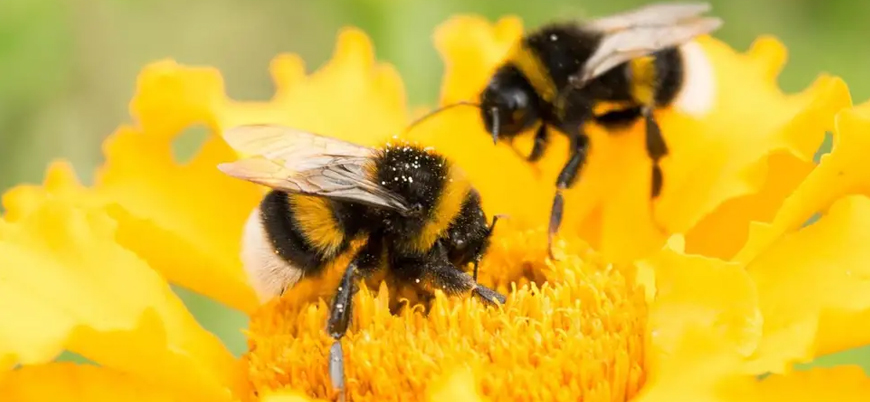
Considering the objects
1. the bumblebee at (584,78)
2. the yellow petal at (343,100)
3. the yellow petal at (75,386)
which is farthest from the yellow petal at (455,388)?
the yellow petal at (343,100)

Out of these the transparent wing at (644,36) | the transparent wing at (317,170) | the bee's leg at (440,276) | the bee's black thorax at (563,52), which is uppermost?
the transparent wing at (644,36)

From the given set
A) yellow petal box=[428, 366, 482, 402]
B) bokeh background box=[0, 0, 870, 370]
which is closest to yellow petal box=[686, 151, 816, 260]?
bokeh background box=[0, 0, 870, 370]

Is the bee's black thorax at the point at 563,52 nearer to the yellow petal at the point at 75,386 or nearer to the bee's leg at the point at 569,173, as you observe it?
the bee's leg at the point at 569,173

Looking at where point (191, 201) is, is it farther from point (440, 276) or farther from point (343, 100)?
point (440, 276)

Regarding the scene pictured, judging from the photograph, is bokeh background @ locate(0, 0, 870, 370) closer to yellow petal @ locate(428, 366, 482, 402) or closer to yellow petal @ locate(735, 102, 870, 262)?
yellow petal @ locate(735, 102, 870, 262)

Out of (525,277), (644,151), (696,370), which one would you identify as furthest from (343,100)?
(696,370)

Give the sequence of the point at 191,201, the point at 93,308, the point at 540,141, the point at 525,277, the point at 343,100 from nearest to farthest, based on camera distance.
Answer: the point at 93,308 < the point at 525,277 < the point at 540,141 < the point at 191,201 < the point at 343,100
